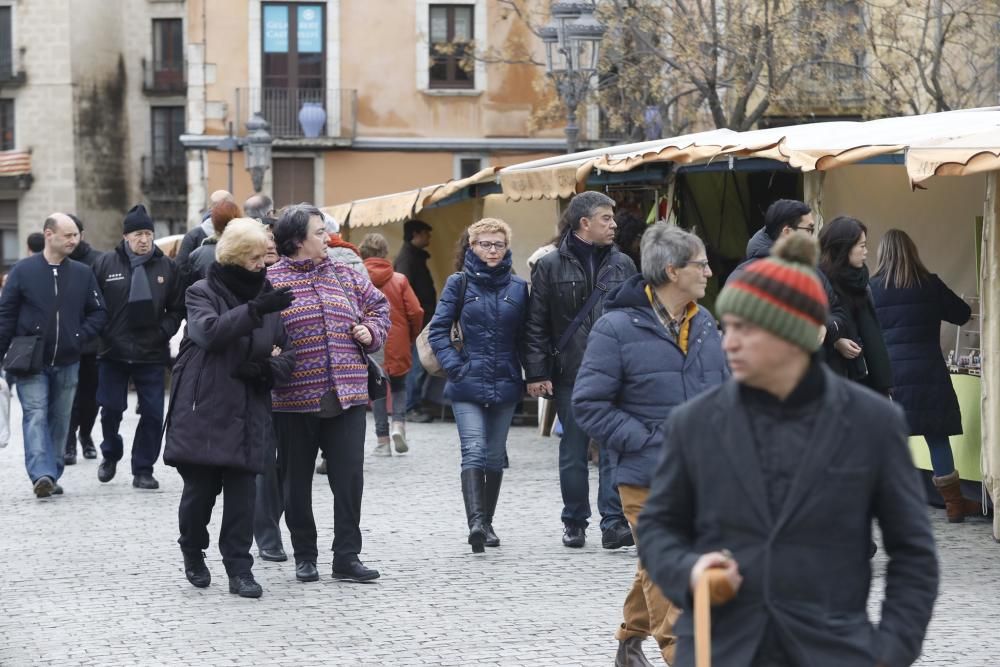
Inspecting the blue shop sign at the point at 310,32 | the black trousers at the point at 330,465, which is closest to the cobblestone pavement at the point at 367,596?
the black trousers at the point at 330,465

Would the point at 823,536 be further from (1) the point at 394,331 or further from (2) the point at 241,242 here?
(1) the point at 394,331

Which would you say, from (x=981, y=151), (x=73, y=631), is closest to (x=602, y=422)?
(x=73, y=631)

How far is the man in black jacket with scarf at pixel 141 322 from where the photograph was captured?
37.5 ft

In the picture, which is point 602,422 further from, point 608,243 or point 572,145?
point 572,145

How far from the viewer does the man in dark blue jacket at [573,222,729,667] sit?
6277 mm

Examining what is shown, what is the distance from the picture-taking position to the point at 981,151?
28.2ft

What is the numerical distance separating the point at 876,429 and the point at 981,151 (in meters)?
5.50

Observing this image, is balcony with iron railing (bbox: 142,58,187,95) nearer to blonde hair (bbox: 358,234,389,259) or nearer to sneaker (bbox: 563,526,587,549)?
blonde hair (bbox: 358,234,389,259)

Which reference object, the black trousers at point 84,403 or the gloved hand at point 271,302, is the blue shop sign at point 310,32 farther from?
the gloved hand at point 271,302

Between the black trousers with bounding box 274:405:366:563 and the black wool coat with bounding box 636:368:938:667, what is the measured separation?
4.71 meters

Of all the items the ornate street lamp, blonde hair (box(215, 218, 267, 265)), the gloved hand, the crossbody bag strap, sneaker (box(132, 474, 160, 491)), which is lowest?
sneaker (box(132, 474, 160, 491))

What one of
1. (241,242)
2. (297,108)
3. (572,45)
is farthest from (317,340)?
(297,108)

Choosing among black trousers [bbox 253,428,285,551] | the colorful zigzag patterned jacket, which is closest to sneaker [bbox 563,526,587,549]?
black trousers [bbox 253,428,285,551]

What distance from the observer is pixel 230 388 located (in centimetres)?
771
